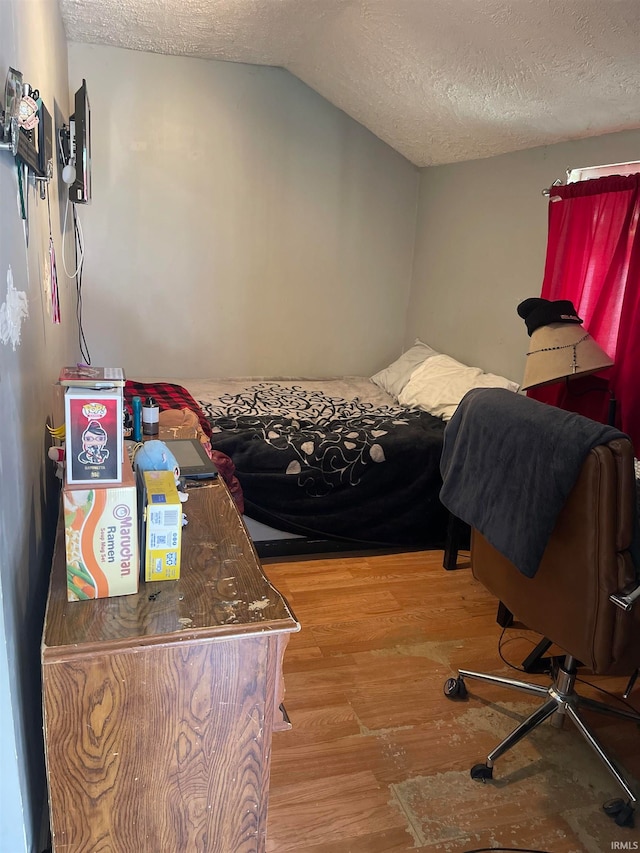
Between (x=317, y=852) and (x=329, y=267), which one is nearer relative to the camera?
(x=317, y=852)

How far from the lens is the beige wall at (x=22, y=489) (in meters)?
0.97

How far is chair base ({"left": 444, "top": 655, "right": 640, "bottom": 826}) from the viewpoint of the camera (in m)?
1.56

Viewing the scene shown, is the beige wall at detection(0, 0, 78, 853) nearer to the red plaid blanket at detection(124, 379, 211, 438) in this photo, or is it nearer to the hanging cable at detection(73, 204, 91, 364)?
the red plaid blanket at detection(124, 379, 211, 438)

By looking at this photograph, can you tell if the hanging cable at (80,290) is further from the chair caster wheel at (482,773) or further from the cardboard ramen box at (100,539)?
the chair caster wheel at (482,773)

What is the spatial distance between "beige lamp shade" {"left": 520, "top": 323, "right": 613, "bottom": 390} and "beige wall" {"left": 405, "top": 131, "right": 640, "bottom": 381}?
880mm

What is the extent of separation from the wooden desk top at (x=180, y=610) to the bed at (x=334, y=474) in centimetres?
140

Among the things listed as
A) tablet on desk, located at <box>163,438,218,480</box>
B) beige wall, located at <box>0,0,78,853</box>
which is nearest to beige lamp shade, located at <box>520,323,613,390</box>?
tablet on desk, located at <box>163,438,218,480</box>

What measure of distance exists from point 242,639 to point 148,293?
9.86 ft

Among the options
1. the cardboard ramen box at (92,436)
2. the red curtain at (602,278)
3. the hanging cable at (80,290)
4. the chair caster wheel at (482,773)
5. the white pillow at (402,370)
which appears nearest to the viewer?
the cardboard ramen box at (92,436)

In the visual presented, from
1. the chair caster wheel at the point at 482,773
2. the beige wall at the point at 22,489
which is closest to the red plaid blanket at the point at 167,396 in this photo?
the beige wall at the point at 22,489

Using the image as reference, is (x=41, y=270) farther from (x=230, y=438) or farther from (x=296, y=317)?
(x=296, y=317)

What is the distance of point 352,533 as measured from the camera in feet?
9.33

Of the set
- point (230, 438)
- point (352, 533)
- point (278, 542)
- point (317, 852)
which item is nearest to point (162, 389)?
point (230, 438)

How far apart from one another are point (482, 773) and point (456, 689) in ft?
1.01
